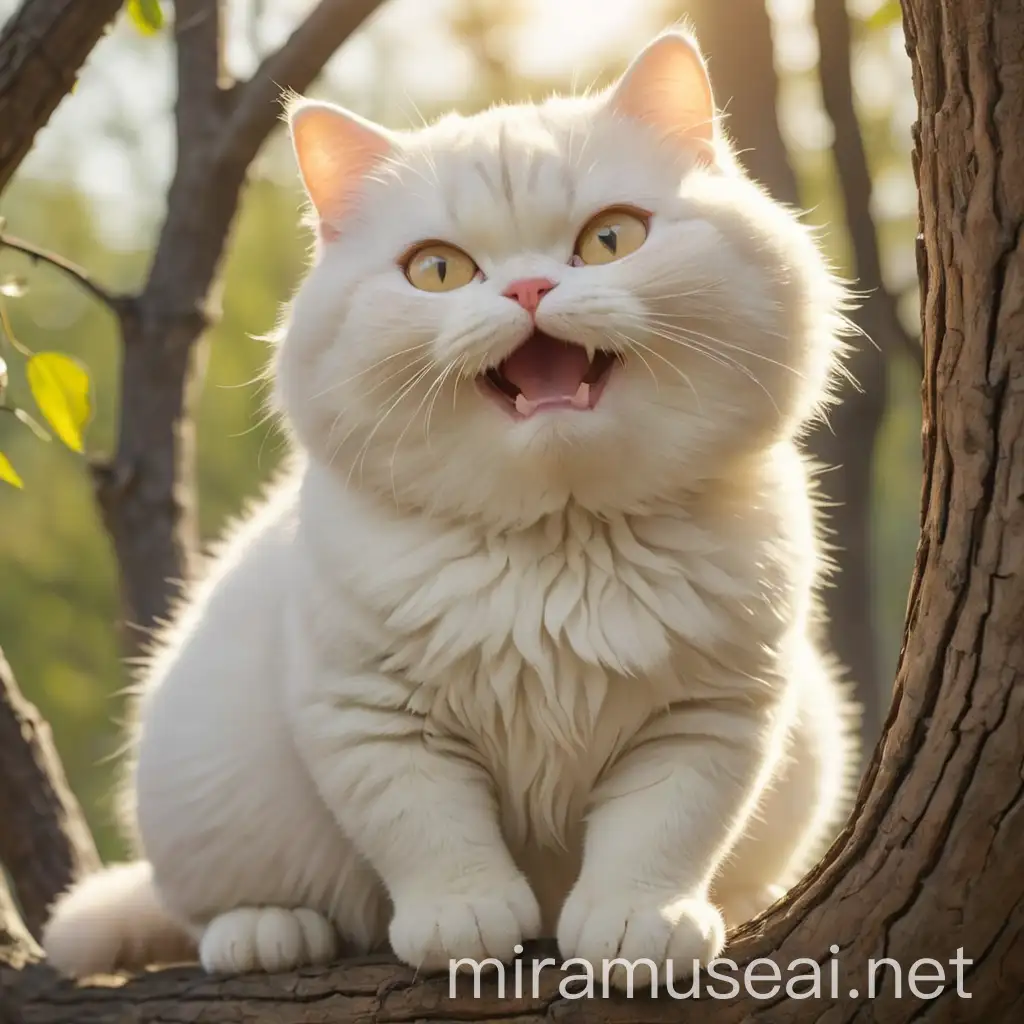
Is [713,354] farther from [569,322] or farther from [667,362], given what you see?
[569,322]

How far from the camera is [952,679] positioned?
1109 mm

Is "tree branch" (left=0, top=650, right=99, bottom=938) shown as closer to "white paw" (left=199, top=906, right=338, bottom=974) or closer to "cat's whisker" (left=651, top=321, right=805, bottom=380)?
"white paw" (left=199, top=906, right=338, bottom=974)

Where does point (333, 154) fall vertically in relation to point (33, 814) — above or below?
above

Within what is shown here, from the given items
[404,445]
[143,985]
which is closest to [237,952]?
[143,985]

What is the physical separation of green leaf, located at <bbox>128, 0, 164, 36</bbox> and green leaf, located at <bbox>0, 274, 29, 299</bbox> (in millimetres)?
321

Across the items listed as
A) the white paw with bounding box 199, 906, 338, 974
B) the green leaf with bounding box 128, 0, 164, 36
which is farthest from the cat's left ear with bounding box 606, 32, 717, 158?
the white paw with bounding box 199, 906, 338, 974

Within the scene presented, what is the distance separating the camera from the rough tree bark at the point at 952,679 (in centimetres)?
102

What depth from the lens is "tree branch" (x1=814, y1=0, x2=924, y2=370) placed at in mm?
2221

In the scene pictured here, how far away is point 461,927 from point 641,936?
170mm

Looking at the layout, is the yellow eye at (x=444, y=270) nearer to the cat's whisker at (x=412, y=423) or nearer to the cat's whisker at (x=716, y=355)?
the cat's whisker at (x=412, y=423)

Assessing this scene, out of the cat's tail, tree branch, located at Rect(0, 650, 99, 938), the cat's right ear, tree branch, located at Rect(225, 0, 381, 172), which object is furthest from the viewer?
tree branch, located at Rect(225, 0, 381, 172)

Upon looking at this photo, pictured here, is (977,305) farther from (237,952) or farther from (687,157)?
(237,952)

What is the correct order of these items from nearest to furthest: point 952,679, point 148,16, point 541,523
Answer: point 952,679 → point 541,523 → point 148,16

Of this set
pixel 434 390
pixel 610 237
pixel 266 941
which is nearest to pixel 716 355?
pixel 610 237
